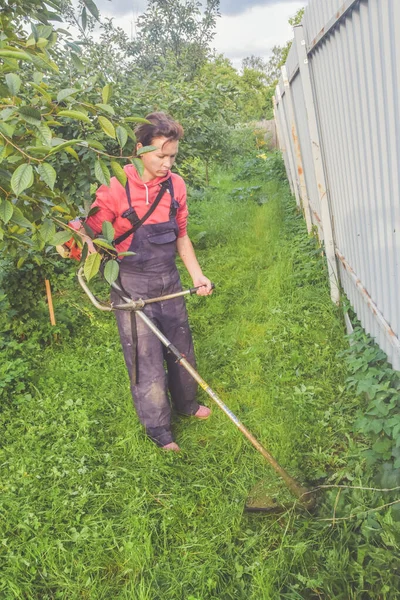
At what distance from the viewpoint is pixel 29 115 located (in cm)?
129

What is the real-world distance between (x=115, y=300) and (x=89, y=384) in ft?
3.97

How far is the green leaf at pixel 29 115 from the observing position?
50.2 inches

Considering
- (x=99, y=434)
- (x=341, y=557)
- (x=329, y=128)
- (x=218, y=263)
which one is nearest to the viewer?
(x=341, y=557)

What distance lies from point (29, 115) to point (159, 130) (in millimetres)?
1327

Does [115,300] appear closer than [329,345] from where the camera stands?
Yes

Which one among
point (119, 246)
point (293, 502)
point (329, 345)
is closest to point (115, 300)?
point (119, 246)

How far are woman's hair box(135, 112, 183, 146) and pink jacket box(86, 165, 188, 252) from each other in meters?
0.19

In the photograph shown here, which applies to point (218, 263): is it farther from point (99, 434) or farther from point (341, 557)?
point (341, 557)

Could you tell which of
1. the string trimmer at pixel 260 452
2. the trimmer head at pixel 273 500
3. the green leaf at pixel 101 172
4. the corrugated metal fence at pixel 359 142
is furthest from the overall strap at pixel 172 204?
the trimmer head at pixel 273 500

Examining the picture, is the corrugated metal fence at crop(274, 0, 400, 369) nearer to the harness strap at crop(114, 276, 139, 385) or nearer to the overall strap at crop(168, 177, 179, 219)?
the overall strap at crop(168, 177, 179, 219)

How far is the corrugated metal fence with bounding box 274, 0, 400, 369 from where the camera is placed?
202 centimetres

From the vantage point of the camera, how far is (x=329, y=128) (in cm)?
360

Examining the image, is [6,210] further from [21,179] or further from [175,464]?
[175,464]

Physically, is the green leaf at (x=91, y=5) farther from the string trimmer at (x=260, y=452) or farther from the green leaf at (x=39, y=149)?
the string trimmer at (x=260, y=452)
